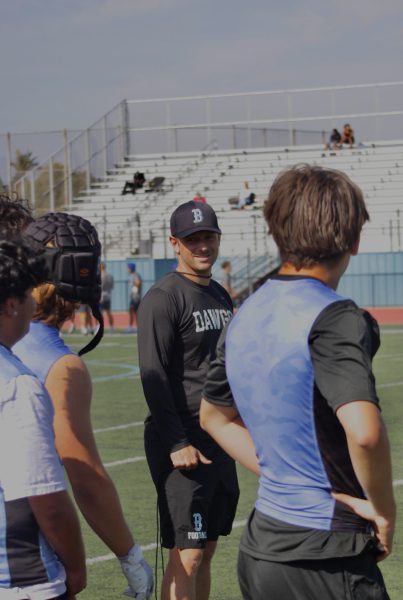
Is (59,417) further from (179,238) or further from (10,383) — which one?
(179,238)

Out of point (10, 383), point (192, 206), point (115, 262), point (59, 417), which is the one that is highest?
point (192, 206)

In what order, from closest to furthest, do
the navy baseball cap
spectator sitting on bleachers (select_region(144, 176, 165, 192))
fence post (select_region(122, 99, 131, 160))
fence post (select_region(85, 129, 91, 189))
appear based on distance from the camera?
the navy baseball cap → fence post (select_region(85, 129, 91, 189)) → spectator sitting on bleachers (select_region(144, 176, 165, 192)) → fence post (select_region(122, 99, 131, 160))

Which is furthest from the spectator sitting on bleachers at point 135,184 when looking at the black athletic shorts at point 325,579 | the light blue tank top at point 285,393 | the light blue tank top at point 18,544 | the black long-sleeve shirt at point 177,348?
the light blue tank top at point 18,544

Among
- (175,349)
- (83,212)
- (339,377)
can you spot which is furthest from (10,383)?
(83,212)

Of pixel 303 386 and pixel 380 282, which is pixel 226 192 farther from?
pixel 303 386

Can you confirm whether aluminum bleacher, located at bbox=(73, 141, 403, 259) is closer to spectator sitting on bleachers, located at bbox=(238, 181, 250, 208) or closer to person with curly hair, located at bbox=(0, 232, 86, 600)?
spectator sitting on bleachers, located at bbox=(238, 181, 250, 208)

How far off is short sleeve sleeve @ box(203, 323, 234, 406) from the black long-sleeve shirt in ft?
5.16

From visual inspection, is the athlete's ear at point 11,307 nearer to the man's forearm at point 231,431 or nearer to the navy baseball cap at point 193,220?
the man's forearm at point 231,431

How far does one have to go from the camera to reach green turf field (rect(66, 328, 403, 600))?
622 centimetres

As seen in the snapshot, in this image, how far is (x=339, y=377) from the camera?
2842 millimetres

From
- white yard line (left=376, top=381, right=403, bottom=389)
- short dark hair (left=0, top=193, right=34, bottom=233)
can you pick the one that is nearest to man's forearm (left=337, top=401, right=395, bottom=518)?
short dark hair (left=0, top=193, right=34, bottom=233)

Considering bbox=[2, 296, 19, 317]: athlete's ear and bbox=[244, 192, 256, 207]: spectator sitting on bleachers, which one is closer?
bbox=[2, 296, 19, 317]: athlete's ear

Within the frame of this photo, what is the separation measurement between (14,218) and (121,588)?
117 inches

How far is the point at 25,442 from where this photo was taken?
275cm
